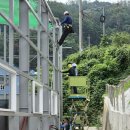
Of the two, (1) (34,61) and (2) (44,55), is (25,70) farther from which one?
(2) (44,55)

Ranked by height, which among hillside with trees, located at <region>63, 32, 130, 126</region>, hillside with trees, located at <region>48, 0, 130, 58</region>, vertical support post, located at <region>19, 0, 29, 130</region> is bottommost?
vertical support post, located at <region>19, 0, 29, 130</region>

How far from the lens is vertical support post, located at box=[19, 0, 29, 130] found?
6.54 meters

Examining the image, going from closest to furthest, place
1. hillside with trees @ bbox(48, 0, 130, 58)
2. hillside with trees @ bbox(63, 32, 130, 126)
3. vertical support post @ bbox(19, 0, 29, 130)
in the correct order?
vertical support post @ bbox(19, 0, 29, 130) < hillside with trees @ bbox(63, 32, 130, 126) < hillside with trees @ bbox(48, 0, 130, 58)

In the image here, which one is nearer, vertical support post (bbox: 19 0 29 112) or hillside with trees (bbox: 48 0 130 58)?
vertical support post (bbox: 19 0 29 112)

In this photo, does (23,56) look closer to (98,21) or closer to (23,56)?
(23,56)

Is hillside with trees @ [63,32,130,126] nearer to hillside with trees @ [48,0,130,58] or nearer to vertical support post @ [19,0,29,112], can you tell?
vertical support post @ [19,0,29,112]

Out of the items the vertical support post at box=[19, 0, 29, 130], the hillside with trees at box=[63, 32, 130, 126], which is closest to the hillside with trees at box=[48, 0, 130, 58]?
the hillside with trees at box=[63, 32, 130, 126]

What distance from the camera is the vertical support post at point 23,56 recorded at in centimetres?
654

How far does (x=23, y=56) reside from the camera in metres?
6.63

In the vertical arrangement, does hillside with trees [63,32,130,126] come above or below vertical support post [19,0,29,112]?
above

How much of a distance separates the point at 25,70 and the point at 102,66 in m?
32.2

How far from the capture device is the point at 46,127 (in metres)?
10.2

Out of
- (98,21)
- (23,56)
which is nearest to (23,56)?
(23,56)

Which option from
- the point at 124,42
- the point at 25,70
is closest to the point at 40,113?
the point at 25,70
